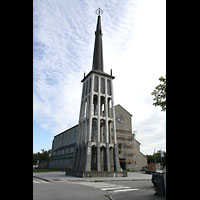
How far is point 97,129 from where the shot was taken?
100ft

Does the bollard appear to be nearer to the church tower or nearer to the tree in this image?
the tree

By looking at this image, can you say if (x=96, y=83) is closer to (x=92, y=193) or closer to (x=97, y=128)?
(x=97, y=128)

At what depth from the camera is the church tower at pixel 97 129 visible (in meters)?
28.6

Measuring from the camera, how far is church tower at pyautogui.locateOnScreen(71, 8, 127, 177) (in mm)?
28625

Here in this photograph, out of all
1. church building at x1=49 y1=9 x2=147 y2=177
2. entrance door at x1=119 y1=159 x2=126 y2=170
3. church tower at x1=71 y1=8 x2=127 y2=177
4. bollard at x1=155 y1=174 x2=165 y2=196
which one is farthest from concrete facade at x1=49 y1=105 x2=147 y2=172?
bollard at x1=155 y1=174 x2=165 y2=196

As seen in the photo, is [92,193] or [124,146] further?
[124,146]

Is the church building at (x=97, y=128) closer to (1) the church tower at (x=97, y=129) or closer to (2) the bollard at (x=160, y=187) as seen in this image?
(1) the church tower at (x=97, y=129)

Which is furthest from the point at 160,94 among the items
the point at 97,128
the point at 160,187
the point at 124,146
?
the point at 124,146

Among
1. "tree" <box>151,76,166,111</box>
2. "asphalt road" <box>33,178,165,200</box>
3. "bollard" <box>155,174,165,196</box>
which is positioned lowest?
"asphalt road" <box>33,178,165,200</box>

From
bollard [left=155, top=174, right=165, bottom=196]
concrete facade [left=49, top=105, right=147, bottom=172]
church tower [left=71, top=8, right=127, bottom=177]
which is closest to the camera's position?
bollard [left=155, top=174, right=165, bottom=196]

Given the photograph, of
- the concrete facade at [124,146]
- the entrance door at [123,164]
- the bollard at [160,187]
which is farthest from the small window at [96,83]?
the bollard at [160,187]
